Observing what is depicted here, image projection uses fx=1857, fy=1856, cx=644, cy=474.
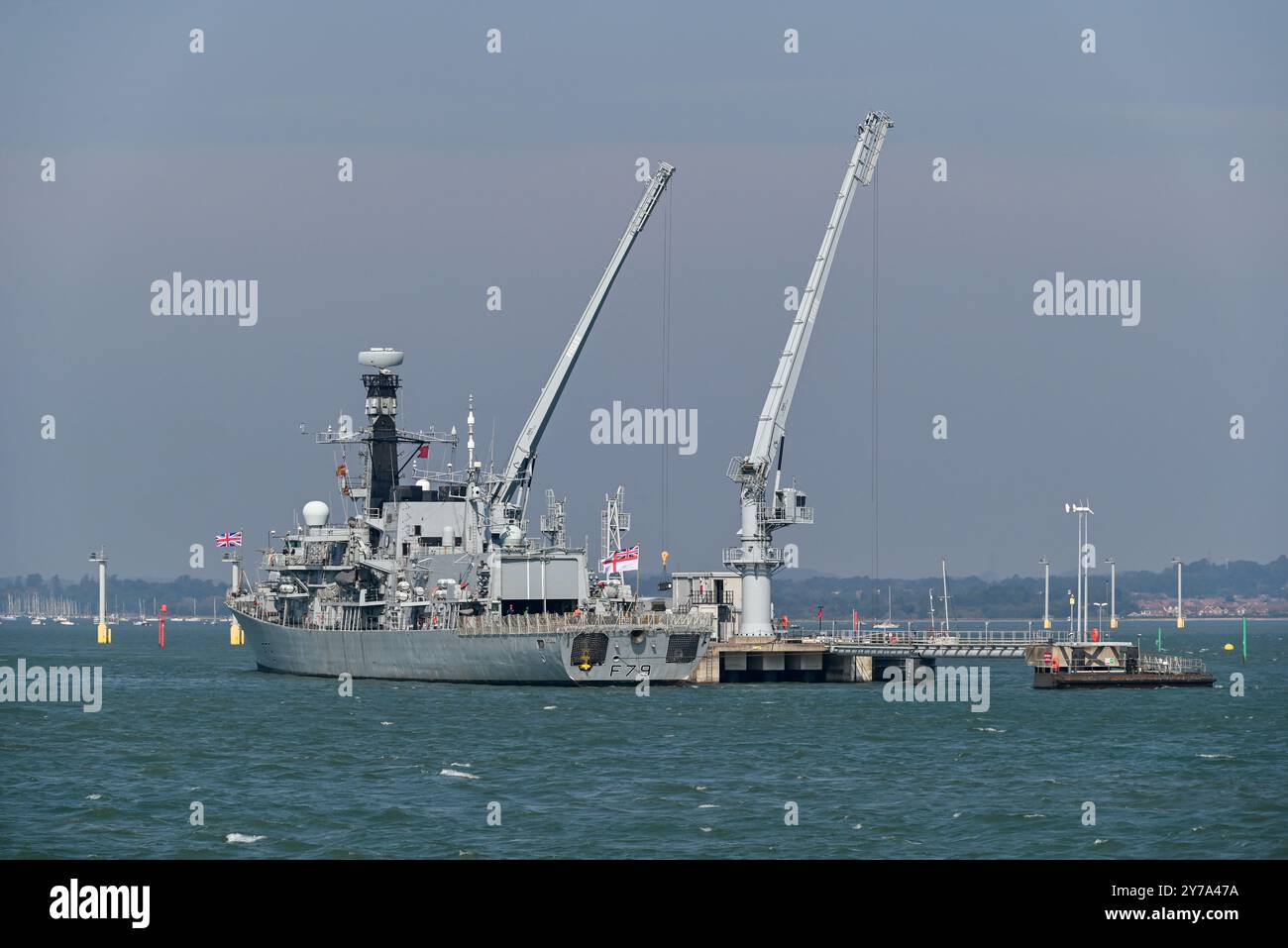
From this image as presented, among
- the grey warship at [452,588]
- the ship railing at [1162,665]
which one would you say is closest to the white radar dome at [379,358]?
the grey warship at [452,588]

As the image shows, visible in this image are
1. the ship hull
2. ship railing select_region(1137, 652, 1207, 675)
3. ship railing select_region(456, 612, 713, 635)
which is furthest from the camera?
ship railing select_region(1137, 652, 1207, 675)

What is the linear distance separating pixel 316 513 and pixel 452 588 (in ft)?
52.0

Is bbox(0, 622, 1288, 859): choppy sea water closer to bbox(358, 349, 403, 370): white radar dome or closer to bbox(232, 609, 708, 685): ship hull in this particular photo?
bbox(232, 609, 708, 685): ship hull

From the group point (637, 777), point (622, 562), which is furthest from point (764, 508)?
point (637, 777)

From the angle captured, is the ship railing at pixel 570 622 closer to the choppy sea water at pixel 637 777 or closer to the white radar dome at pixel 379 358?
the choppy sea water at pixel 637 777

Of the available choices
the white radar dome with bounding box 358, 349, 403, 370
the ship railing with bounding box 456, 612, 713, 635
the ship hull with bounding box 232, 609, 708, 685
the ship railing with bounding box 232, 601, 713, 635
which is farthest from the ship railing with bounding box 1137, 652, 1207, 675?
the white radar dome with bounding box 358, 349, 403, 370

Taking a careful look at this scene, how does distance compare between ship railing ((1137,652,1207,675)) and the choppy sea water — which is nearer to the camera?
the choppy sea water

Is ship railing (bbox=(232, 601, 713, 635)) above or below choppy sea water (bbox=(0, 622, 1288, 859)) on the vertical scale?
above

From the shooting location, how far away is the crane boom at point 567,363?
4726 inches

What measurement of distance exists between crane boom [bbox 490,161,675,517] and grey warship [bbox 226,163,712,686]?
0.10 meters

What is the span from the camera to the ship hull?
92.7 m
